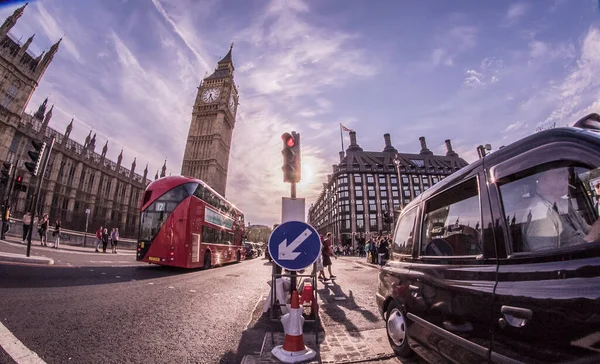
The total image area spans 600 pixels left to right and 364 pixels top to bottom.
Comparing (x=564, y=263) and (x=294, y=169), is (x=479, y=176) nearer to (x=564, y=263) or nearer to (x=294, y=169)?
(x=564, y=263)

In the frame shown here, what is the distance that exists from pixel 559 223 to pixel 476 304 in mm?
699

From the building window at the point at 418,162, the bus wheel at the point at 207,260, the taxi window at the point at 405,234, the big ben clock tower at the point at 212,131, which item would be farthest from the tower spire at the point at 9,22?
the building window at the point at 418,162

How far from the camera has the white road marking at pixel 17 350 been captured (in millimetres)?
2391

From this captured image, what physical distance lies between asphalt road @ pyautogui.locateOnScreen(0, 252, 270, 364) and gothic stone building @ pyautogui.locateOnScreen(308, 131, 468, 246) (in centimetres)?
5683

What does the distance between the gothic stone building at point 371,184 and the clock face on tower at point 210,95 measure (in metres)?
36.2

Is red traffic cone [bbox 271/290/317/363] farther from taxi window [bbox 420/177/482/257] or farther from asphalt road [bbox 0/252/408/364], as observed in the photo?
taxi window [bbox 420/177/482/257]

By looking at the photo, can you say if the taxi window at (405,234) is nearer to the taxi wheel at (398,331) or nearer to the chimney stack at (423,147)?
the taxi wheel at (398,331)

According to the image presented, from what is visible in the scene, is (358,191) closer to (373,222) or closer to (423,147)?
(373,222)

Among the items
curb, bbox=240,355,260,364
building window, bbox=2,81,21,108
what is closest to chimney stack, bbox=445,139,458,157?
curb, bbox=240,355,260,364

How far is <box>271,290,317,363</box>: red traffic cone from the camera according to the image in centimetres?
280

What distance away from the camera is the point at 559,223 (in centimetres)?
148

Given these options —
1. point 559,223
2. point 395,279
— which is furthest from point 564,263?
point 395,279

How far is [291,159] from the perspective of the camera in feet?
15.3

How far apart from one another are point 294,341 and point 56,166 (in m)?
52.8
